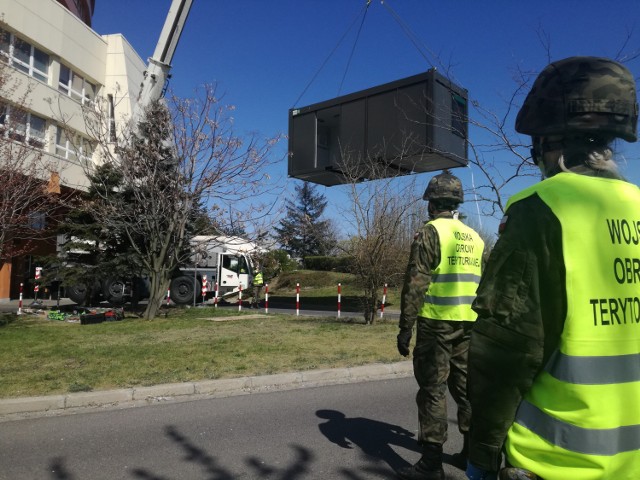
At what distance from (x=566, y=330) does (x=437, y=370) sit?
2368 millimetres

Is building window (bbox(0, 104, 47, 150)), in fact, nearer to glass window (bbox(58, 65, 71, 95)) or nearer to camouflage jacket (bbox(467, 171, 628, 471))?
glass window (bbox(58, 65, 71, 95))

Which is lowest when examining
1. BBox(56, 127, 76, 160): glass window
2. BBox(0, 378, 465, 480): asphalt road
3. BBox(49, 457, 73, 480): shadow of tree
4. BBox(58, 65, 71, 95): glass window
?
BBox(49, 457, 73, 480): shadow of tree

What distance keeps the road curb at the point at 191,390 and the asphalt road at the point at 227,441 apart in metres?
0.27

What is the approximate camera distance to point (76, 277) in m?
16.9

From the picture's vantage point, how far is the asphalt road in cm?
380

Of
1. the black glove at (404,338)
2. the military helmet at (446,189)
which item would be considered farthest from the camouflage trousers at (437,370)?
the military helmet at (446,189)

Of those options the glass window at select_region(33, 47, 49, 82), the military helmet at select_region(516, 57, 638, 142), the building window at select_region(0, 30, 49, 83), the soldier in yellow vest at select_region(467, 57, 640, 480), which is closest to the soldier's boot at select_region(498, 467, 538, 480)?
the soldier in yellow vest at select_region(467, 57, 640, 480)

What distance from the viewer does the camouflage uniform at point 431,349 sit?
3.53 meters

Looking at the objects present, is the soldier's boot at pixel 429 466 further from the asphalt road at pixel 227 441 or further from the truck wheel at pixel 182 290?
the truck wheel at pixel 182 290

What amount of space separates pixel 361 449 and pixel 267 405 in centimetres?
168

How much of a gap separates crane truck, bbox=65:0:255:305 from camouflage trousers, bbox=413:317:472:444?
12048 millimetres

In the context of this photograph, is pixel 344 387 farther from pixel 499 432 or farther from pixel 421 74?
pixel 421 74

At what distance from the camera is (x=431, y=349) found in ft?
11.8

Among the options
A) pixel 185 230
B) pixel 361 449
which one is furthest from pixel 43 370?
pixel 185 230
